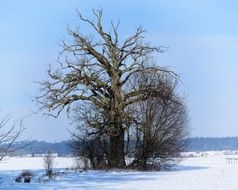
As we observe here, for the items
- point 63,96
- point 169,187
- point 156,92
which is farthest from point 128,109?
point 169,187

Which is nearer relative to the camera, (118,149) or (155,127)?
(118,149)

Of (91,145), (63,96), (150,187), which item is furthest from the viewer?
(91,145)

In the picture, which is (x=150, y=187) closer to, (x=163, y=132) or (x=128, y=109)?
(x=128, y=109)

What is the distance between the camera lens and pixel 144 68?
34594 millimetres

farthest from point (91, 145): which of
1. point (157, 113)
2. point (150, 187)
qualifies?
point (150, 187)

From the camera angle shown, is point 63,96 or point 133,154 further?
point 133,154

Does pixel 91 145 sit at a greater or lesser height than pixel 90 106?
lesser

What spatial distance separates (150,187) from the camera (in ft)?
66.5

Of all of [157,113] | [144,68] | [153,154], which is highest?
[144,68]

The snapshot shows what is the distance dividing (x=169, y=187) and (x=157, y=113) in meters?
17.0

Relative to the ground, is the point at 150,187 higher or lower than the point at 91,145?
lower

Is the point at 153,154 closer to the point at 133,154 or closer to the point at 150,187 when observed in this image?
the point at 133,154

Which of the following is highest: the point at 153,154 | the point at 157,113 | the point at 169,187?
the point at 157,113

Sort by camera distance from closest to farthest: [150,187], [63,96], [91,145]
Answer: [150,187]
[63,96]
[91,145]
